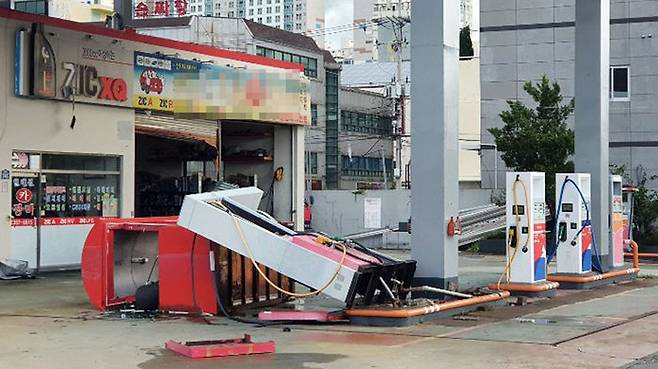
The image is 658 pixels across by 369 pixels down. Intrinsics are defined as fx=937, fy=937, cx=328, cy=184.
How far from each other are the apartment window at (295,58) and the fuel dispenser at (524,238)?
154 feet

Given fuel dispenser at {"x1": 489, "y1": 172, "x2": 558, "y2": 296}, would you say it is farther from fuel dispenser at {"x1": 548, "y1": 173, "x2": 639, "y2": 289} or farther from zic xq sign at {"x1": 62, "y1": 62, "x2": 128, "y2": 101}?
zic xq sign at {"x1": 62, "y1": 62, "x2": 128, "y2": 101}

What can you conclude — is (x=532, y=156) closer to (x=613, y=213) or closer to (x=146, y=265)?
(x=613, y=213)

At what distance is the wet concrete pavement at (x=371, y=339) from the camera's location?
9883 millimetres

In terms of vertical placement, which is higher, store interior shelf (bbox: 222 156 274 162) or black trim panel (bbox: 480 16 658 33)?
black trim panel (bbox: 480 16 658 33)

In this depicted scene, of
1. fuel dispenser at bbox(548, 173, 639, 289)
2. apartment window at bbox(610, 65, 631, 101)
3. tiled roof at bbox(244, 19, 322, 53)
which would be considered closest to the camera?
fuel dispenser at bbox(548, 173, 639, 289)

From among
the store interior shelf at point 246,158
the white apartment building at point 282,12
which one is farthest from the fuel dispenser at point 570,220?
the white apartment building at point 282,12

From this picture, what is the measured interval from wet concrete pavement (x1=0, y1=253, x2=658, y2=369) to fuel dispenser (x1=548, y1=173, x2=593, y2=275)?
2836mm

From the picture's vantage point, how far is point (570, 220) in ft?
60.1

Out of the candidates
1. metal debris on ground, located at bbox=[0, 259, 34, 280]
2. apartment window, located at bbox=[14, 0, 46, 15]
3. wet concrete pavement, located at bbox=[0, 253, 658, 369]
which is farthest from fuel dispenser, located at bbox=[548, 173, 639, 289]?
apartment window, located at bbox=[14, 0, 46, 15]

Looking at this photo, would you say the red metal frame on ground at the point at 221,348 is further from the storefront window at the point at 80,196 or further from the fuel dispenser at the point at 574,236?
the storefront window at the point at 80,196

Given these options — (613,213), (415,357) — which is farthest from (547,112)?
(415,357)

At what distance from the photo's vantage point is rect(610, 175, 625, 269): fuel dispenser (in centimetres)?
2039

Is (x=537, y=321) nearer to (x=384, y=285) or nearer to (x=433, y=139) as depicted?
(x=384, y=285)

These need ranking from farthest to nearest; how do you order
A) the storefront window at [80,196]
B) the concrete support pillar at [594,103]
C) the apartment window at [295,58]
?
the apartment window at [295,58], the storefront window at [80,196], the concrete support pillar at [594,103]
